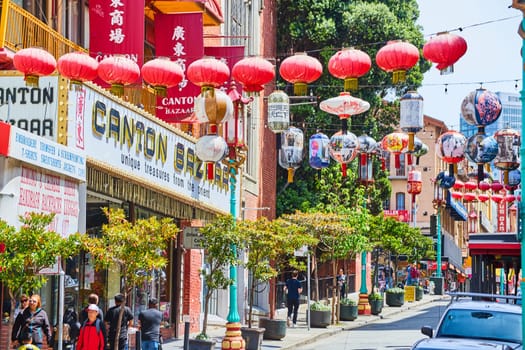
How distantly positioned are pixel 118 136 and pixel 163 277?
9319 millimetres

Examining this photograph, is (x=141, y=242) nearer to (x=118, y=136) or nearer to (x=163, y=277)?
(x=118, y=136)

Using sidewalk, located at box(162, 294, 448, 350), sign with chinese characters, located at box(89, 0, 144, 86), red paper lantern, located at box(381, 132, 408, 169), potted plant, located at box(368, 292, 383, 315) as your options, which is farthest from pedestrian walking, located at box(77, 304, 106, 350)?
potted plant, located at box(368, 292, 383, 315)

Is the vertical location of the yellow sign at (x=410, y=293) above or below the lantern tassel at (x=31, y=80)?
below

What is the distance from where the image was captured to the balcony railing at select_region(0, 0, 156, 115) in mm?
21109

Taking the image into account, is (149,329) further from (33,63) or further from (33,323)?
(33,63)

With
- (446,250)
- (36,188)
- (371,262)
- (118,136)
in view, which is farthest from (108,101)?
(446,250)

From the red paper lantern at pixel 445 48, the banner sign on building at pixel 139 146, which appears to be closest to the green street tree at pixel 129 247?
the banner sign on building at pixel 139 146

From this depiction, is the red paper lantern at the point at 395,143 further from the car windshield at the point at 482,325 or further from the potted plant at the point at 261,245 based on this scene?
the car windshield at the point at 482,325

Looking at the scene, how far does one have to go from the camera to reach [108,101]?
2298 centimetres

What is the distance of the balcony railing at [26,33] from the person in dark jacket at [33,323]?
5.39m

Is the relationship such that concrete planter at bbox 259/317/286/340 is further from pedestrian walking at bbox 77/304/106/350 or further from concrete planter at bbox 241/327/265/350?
pedestrian walking at bbox 77/304/106/350

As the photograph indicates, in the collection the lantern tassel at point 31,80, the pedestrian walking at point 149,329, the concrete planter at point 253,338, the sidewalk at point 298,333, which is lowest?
the sidewalk at point 298,333

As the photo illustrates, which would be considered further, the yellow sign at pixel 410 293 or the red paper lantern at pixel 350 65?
the yellow sign at pixel 410 293

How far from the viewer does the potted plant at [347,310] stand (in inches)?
1690
